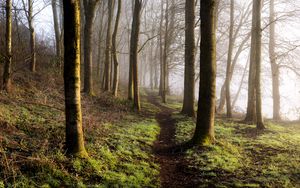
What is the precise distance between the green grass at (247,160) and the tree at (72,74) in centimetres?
335

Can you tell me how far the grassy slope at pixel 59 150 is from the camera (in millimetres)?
6109

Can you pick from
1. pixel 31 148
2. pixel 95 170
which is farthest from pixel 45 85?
pixel 95 170

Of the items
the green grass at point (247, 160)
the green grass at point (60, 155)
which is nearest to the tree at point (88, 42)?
the green grass at point (60, 155)

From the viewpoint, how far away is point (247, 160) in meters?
8.80

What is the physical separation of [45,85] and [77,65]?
9000 mm

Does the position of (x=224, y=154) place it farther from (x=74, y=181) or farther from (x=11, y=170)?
(x=11, y=170)

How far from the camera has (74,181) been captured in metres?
6.21

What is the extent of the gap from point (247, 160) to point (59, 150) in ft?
18.4

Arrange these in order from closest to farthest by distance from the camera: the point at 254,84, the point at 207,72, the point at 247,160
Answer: the point at 247,160 < the point at 207,72 < the point at 254,84

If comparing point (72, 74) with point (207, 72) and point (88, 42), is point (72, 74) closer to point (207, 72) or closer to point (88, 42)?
point (207, 72)

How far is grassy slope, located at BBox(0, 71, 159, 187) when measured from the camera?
6.11 meters

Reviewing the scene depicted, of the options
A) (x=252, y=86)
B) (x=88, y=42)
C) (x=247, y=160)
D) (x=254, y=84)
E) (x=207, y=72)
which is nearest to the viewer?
(x=247, y=160)

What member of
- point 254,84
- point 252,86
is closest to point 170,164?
point 254,84

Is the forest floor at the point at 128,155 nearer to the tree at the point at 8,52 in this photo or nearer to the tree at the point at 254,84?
the tree at the point at 8,52
